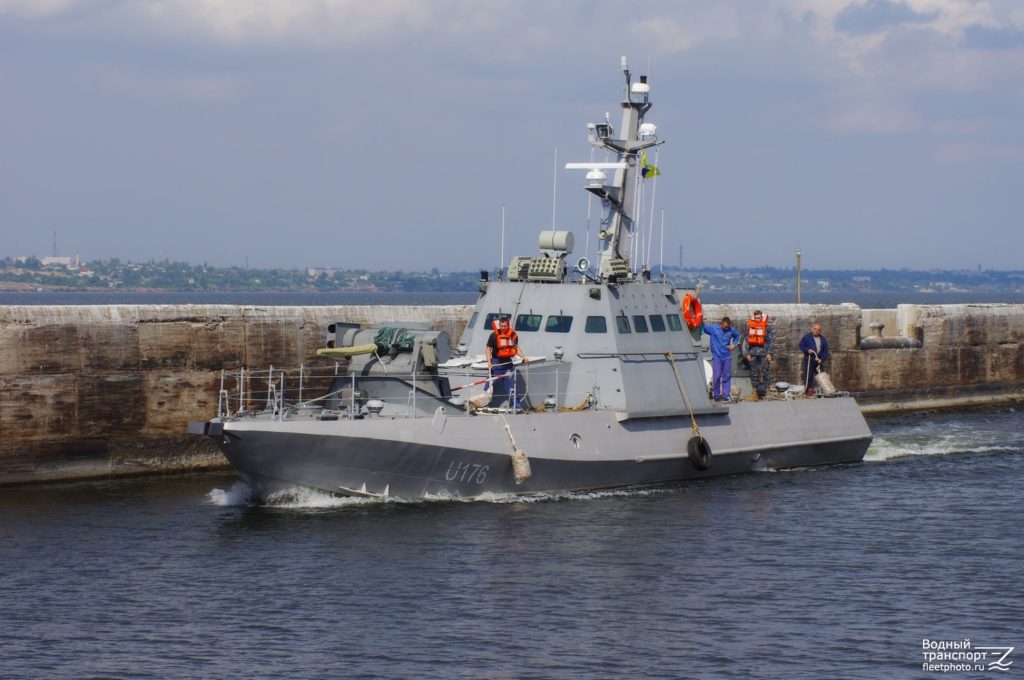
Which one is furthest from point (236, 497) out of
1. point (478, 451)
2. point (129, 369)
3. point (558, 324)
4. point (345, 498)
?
point (558, 324)

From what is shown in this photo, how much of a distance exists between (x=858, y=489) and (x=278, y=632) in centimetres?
1203

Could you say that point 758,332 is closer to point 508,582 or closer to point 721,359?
point 721,359

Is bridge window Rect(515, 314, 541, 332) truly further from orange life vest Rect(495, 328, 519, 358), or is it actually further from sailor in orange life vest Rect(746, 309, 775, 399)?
sailor in orange life vest Rect(746, 309, 775, 399)

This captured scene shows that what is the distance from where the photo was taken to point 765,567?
17734mm

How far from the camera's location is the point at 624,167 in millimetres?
23984

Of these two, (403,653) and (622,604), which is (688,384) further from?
(403,653)

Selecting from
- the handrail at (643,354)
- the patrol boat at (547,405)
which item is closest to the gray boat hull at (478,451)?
the patrol boat at (547,405)

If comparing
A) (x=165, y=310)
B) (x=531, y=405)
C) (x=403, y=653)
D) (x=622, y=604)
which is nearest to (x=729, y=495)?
(x=531, y=405)

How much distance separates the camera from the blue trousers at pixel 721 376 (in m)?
24.2

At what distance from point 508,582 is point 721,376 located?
8.84 meters

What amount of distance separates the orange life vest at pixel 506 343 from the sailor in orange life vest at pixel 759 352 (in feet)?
20.4

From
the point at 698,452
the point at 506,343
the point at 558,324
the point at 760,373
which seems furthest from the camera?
the point at 760,373

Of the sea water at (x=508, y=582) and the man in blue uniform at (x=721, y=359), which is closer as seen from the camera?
the sea water at (x=508, y=582)

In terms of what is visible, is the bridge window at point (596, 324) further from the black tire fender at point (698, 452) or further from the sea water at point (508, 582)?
the sea water at point (508, 582)
